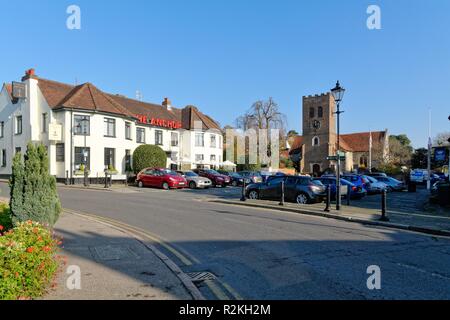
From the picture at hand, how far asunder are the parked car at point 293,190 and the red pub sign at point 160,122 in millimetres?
21650

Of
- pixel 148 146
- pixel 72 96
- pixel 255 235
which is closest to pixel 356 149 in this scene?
pixel 148 146

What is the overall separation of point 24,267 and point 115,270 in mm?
1598

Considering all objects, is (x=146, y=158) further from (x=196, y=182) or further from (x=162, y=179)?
(x=196, y=182)

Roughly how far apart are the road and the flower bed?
2.24 m

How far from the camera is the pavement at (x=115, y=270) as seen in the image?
15.0ft

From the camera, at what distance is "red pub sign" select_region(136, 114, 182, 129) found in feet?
120

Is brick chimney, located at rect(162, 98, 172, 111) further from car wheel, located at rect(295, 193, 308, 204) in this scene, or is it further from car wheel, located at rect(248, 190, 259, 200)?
car wheel, located at rect(295, 193, 308, 204)

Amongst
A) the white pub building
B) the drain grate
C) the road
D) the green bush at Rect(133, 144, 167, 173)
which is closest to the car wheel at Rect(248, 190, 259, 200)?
the road

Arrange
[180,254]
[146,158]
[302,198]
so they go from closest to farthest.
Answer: [180,254], [302,198], [146,158]

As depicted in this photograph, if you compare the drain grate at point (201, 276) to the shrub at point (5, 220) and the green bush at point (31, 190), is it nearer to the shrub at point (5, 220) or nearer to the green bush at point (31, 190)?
the green bush at point (31, 190)

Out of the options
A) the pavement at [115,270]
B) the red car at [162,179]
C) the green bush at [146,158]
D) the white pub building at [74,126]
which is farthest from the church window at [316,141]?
the pavement at [115,270]

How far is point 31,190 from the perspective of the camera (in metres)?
6.81

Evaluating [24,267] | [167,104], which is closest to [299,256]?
[24,267]
